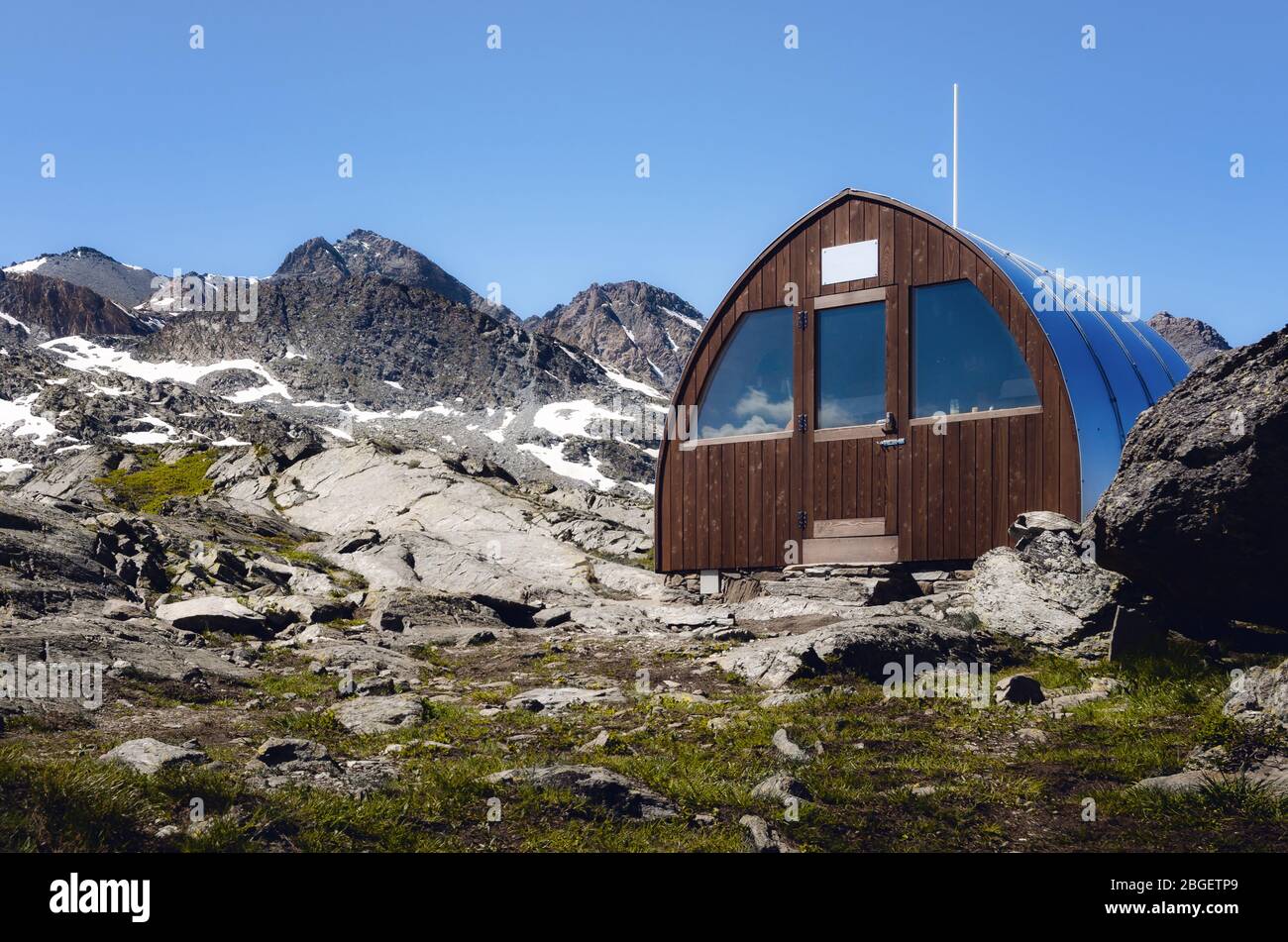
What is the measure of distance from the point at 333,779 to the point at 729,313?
14834 millimetres

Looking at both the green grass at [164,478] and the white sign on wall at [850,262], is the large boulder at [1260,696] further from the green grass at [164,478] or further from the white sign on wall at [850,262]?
the green grass at [164,478]

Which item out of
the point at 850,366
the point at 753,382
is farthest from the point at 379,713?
the point at 753,382

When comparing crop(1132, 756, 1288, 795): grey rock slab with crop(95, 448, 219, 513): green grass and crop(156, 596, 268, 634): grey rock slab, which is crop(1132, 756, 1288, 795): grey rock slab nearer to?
crop(156, 596, 268, 634): grey rock slab

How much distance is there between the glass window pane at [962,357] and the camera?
18.1 metres

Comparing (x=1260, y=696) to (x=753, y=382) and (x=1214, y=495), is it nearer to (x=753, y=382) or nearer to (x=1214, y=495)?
(x=1214, y=495)

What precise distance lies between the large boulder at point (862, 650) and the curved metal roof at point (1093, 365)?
14.9 feet

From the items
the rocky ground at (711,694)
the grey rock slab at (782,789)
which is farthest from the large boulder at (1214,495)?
the grey rock slab at (782,789)

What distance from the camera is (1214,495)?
11.4 meters

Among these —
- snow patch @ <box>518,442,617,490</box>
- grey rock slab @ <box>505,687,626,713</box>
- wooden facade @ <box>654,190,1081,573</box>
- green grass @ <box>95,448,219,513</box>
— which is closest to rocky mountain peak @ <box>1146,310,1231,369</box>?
snow patch @ <box>518,442,617,490</box>

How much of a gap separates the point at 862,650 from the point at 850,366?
7.64 metres
